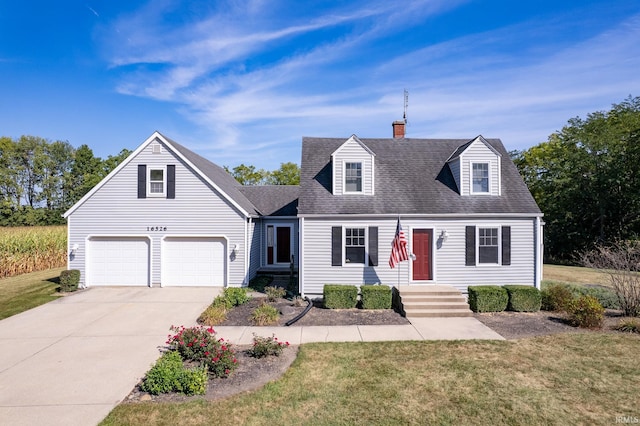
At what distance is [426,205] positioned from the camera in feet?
47.5

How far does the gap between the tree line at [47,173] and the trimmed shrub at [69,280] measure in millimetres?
38436

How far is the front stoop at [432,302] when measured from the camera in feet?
39.4

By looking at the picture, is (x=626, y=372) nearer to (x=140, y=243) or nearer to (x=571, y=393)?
(x=571, y=393)

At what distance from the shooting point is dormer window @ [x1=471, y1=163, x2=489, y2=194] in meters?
15.1

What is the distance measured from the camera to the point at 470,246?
14.1 m

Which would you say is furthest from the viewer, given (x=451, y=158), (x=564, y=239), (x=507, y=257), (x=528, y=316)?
(x=564, y=239)

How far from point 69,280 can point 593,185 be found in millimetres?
39819

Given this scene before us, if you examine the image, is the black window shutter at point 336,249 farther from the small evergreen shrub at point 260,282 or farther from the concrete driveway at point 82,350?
the concrete driveway at point 82,350

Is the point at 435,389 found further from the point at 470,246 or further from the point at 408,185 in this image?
the point at 408,185

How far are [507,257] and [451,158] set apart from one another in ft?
16.7

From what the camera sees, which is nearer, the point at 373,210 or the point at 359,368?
the point at 359,368

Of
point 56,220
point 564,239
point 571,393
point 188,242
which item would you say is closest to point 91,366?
point 188,242

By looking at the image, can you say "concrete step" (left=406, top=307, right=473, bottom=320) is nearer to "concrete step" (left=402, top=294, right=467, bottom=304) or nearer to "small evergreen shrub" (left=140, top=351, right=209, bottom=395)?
"concrete step" (left=402, top=294, right=467, bottom=304)

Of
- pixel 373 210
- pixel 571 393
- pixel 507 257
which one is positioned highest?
pixel 373 210
